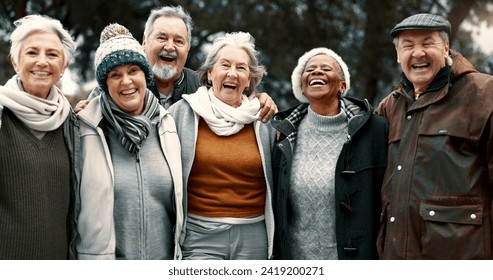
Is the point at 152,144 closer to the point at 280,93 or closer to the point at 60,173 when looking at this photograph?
the point at 60,173

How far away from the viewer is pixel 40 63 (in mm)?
3098

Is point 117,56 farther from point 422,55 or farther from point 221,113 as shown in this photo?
point 422,55


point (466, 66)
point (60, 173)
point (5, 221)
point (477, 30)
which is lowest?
point (5, 221)

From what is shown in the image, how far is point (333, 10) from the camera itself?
9.19 meters

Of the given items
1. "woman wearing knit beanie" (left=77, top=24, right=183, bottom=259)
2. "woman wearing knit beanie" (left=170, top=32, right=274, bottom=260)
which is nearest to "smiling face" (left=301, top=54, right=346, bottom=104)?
"woman wearing knit beanie" (left=170, top=32, right=274, bottom=260)

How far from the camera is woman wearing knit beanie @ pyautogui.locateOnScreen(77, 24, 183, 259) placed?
10.5ft

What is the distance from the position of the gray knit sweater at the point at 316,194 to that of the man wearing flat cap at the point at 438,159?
31 centimetres

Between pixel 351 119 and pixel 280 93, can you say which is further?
pixel 280 93

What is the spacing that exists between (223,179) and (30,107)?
1129mm

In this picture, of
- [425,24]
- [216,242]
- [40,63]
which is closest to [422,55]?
[425,24]

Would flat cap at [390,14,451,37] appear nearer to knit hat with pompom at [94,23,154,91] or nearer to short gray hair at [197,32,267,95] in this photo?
short gray hair at [197,32,267,95]

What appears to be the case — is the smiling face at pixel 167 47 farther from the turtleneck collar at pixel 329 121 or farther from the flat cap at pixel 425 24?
the flat cap at pixel 425 24
